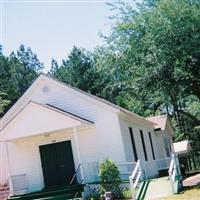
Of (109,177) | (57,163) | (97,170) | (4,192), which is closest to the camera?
(109,177)

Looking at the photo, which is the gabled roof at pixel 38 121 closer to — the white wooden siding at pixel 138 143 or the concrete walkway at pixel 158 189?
the white wooden siding at pixel 138 143

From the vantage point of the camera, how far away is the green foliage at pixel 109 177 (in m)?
21.1

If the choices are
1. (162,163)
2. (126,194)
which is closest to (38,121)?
(126,194)

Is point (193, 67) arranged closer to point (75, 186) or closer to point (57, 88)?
point (57, 88)

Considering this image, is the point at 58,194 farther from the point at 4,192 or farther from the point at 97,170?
the point at 4,192

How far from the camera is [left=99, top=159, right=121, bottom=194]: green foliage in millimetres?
21059

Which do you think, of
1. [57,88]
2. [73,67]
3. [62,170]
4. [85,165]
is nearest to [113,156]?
[85,165]

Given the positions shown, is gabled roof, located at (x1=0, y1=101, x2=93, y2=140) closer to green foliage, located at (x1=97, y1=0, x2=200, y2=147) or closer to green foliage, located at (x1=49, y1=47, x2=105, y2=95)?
green foliage, located at (x1=97, y1=0, x2=200, y2=147)

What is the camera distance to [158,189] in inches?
816

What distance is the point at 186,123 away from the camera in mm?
72562

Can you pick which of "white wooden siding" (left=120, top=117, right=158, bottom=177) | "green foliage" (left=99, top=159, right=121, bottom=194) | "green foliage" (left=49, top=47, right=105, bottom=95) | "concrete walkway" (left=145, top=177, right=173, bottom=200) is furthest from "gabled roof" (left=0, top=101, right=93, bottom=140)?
"green foliage" (left=49, top=47, right=105, bottom=95)

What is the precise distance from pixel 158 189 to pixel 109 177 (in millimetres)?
2418

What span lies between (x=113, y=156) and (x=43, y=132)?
4050mm

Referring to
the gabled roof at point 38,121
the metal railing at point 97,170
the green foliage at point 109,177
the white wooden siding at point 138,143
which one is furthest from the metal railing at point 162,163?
the green foliage at point 109,177
